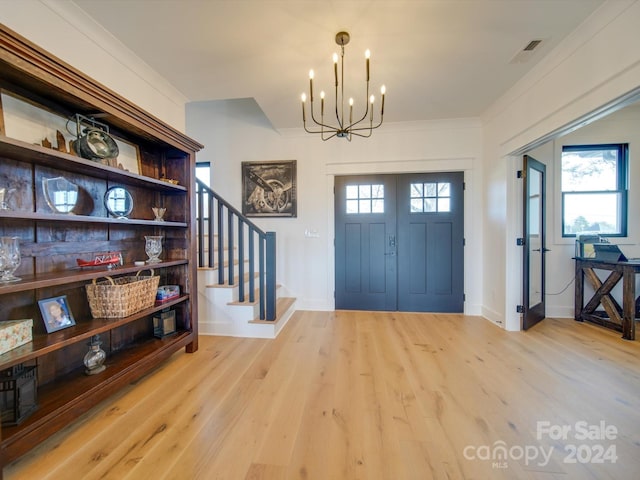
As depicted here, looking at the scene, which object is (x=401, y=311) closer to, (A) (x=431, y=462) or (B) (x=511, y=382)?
(B) (x=511, y=382)

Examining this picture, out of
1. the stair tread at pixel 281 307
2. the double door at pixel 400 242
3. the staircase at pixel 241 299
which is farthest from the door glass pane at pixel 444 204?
the stair tread at pixel 281 307

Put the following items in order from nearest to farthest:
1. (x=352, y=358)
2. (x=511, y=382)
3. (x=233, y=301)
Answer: (x=511, y=382)
(x=352, y=358)
(x=233, y=301)

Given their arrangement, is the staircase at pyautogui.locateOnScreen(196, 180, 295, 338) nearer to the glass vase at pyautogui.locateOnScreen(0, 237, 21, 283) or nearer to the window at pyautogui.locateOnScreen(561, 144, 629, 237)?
the glass vase at pyautogui.locateOnScreen(0, 237, 21, 283)

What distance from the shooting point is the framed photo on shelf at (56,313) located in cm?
142

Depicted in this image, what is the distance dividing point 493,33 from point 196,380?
3.51m

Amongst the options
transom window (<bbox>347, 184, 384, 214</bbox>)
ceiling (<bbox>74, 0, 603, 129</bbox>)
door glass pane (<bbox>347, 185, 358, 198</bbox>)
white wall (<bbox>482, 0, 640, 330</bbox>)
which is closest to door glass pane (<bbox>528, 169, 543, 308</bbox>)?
white wall (<bbox>482, 0, 640, 330</bbox>)

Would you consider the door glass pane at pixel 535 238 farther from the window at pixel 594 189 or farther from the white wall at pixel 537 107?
the window at pixel 594 189

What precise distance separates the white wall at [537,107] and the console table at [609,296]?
38.1 inches

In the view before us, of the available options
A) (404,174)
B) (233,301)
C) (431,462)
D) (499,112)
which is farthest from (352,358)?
(499,112)

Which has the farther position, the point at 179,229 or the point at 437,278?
the point at 437,278

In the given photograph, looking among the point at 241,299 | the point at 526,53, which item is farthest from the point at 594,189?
the point at 241,299

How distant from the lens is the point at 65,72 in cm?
128

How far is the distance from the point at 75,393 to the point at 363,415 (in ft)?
A: 5.56

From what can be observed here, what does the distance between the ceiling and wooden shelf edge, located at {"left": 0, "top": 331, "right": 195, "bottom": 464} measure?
2450mm
